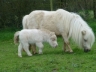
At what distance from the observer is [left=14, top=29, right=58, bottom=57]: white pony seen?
1012cm

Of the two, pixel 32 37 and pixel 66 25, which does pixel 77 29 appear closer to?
pixel 66 25

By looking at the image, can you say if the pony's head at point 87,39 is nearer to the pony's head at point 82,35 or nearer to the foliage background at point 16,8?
the pony's head at point 82,35

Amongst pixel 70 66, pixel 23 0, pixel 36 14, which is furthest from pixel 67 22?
pixel 23 0

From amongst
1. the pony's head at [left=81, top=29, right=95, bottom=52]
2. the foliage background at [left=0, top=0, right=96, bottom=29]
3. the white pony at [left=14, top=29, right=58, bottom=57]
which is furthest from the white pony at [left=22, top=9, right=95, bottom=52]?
the foliage background at [left=0, top=0, right=96, bottom=29]

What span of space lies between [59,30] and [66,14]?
612mm

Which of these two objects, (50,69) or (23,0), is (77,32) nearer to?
(50,69)

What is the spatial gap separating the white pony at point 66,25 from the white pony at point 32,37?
1.84 ft

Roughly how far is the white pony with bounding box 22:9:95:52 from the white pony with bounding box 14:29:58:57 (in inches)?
22.1

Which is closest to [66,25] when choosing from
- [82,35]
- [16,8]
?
[82,35]

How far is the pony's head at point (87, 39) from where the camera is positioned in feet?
33.3

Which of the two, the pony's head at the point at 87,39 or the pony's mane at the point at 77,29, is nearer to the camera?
the pony's head at the point at 87,39

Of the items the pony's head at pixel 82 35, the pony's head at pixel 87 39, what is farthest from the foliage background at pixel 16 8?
the pony's head at pixel 87 39

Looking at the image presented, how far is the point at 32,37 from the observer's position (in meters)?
10.2

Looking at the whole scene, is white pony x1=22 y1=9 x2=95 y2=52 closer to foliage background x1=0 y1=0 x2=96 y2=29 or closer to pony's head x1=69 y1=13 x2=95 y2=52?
pony's head x1=69 y1=13 x2=95 y2=52
